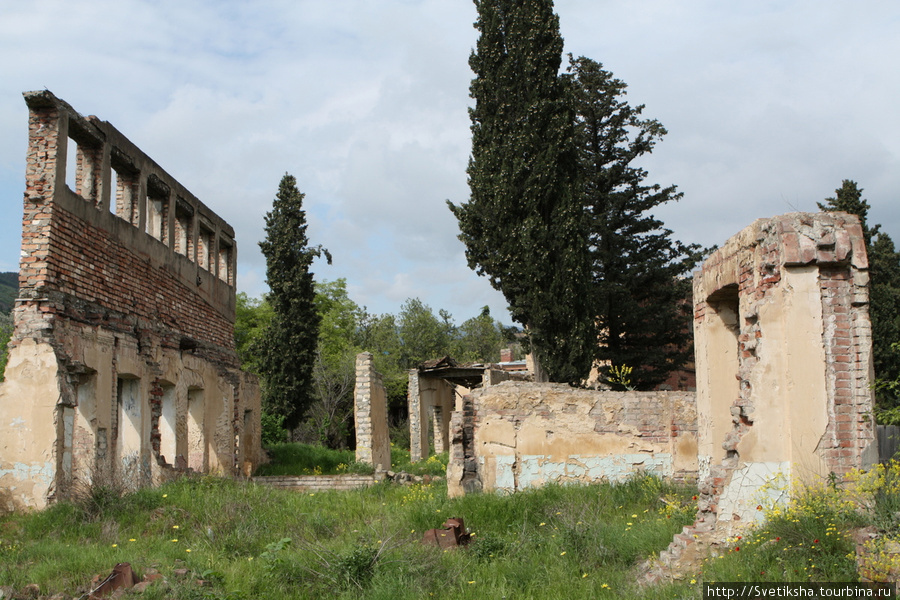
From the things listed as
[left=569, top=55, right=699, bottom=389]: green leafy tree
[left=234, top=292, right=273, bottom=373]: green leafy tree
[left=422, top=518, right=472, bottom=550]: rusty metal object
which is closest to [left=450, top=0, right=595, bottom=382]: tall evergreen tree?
[left=569, top=55, right=699, bottom=389]: green leafy tree

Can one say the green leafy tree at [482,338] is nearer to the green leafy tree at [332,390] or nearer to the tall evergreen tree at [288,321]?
the green leafy tree at [332,390]

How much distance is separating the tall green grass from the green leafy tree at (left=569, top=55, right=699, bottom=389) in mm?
11288

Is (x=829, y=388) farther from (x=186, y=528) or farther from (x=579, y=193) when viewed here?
(x=579, y=193)

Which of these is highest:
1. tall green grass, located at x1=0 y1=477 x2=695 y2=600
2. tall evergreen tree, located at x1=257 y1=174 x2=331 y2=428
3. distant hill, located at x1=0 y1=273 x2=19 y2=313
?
distant hill, located at x1=0 y1=273 x2=19 y2=313

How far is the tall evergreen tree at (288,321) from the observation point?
25875mm

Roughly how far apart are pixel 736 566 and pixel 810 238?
3.13m

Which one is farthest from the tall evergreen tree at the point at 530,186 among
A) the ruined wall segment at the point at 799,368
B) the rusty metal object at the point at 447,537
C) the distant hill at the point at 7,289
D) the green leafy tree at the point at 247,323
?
the distant hill at the point at 7,289

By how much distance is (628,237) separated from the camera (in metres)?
23.2

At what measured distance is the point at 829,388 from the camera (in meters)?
7.24

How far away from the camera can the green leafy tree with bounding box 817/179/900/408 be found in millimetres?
23703

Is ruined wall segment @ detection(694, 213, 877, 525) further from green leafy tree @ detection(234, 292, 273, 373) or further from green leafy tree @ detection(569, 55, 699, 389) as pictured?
green leafy tree @ detection(234, 292, 273, 373)

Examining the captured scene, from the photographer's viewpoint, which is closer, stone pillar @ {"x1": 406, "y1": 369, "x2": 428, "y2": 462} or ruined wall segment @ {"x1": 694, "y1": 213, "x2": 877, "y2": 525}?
ruined wall segment @ {"x1": 694, "y1": 213, "x2": 877, "y2": 525}

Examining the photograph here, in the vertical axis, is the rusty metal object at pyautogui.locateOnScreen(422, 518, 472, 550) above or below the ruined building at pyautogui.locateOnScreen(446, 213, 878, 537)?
below

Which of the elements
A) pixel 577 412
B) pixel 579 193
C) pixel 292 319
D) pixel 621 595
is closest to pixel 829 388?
pixel 621 595
